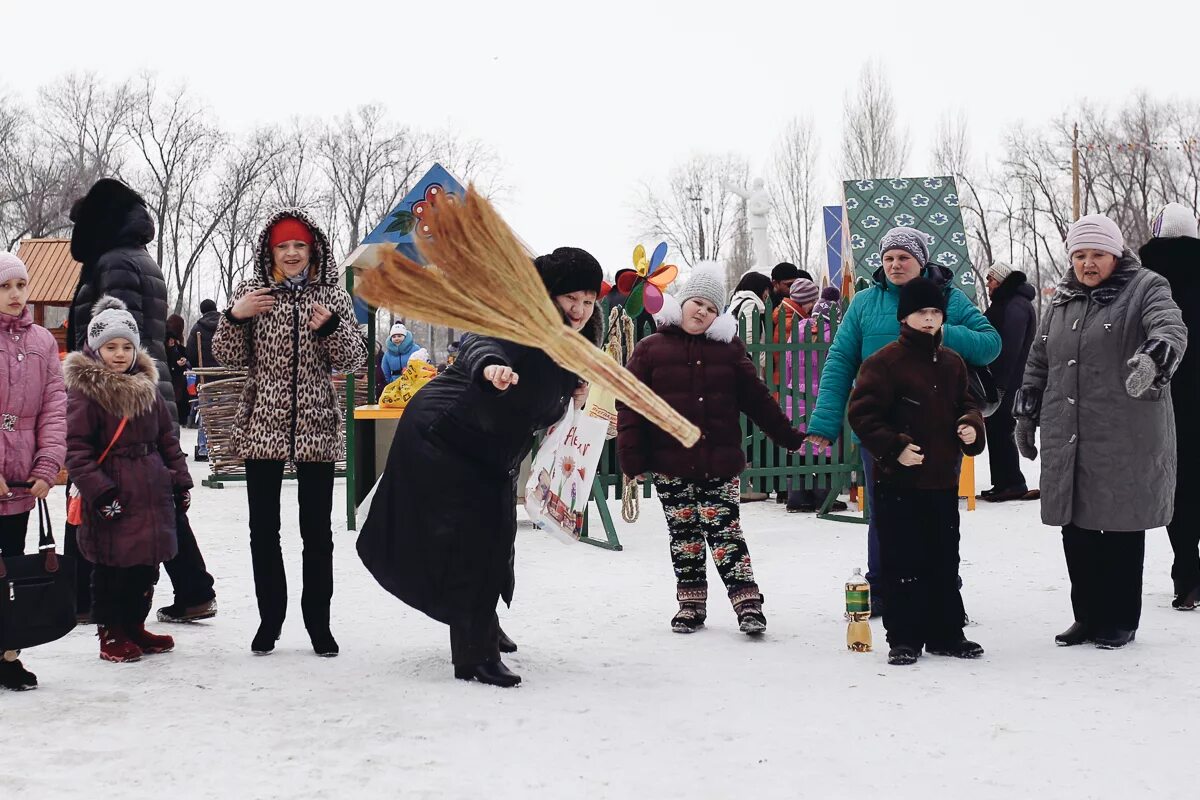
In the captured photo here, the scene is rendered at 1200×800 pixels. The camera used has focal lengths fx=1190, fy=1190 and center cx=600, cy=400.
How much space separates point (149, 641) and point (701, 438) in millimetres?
2658

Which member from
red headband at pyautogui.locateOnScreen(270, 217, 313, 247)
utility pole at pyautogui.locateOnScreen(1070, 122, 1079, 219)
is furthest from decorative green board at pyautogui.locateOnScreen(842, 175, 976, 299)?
utility pole at pyautogui.locateOnScreen(1070, 122, 1079, 219)

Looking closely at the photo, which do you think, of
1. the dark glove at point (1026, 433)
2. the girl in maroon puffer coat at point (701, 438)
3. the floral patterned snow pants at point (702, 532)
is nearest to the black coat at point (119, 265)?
the girl in maroon puffer coat at point (701, 438)

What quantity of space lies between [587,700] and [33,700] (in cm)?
205

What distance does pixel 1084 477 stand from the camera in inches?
209

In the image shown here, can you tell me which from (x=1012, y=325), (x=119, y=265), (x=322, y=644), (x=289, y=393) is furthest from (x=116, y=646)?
(x=1012, y=325)

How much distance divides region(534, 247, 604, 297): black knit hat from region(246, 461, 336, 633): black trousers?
1291 millimetres

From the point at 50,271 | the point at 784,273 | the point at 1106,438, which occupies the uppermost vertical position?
the point at 50,271

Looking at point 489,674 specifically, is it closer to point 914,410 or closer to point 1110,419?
point 914,410

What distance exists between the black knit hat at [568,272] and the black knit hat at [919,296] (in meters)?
1.41

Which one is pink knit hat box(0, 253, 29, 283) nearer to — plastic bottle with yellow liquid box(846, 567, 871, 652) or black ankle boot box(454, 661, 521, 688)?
black ankle boot box(454, 661, 521, 688)

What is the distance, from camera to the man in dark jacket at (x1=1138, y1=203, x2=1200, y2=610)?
616 cm

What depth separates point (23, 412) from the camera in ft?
15.6

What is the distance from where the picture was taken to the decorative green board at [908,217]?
11203 mm

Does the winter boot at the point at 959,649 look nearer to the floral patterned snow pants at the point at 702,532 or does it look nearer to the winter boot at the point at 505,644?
the floral patterned snow pants at the point at 702,532
